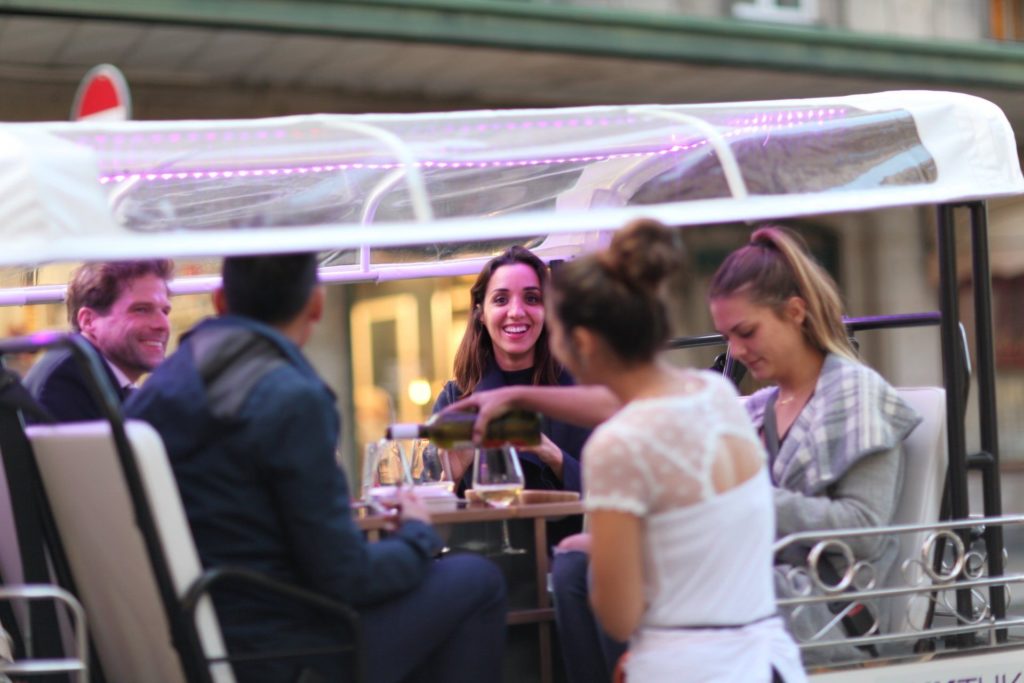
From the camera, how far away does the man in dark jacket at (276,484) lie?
310 cm

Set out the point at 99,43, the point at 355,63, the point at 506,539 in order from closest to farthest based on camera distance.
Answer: the point at 506,539 → the point at 99,43 → the point at 355,63

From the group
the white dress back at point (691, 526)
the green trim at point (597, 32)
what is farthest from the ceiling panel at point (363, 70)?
the white dress back at point (691, 526)

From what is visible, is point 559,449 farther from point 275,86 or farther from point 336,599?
point 275,86

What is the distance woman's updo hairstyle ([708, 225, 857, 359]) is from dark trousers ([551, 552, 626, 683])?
86 cm

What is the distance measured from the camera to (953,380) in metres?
4.14

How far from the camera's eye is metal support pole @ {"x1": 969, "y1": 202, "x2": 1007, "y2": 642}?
415cm

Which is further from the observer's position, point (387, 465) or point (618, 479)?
point (387, 465)

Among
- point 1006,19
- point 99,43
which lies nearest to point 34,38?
point 99,43

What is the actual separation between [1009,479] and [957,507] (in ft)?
43.2

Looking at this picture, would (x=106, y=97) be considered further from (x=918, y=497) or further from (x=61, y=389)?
(x=918, y=497)

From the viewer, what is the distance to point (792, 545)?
387 cm

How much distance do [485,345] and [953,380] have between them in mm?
1937

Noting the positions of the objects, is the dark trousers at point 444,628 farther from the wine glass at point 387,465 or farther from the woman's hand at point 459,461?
the woman's hand at point 459,461

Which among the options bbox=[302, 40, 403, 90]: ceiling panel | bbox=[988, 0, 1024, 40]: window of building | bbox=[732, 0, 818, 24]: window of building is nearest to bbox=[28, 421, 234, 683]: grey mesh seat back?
bbox=[302, 40, 403, 90]: ceiling panel
